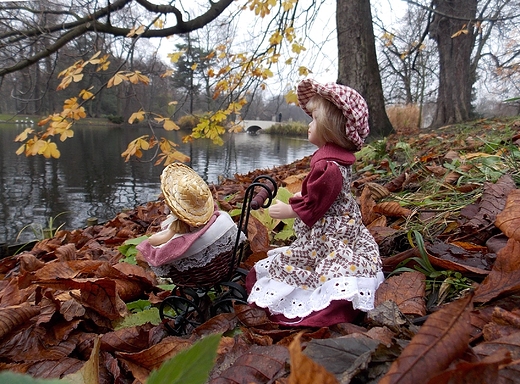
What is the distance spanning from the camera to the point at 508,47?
16.6 m

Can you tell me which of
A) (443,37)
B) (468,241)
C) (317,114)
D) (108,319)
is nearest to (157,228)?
(108,319)

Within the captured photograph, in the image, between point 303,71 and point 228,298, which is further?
point 303,71

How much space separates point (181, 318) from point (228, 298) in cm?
17

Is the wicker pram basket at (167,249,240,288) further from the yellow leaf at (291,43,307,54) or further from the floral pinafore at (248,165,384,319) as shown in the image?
the yellow leaf at (291,43,307,54)

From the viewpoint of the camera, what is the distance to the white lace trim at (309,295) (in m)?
1.16

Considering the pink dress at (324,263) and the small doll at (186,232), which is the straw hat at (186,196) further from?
the pink dress at (324,263)

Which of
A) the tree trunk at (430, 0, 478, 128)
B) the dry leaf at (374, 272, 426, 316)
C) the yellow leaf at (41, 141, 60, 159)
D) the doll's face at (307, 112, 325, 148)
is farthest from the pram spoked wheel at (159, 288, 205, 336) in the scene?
the tree trunk at (430, 0, 478, 128)

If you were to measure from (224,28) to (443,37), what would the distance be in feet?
17.5

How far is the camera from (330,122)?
1324 millimetres

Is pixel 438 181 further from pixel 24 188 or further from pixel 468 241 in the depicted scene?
pixel 24 188

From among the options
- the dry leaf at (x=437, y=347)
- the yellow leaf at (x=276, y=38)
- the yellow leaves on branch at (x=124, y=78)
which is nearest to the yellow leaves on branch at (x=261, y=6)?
the yellow leaf at (x=276, y=38)

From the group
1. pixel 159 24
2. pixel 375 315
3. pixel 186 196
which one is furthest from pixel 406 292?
pixel 159 24

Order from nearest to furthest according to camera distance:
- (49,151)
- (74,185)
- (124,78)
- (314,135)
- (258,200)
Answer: (258,200), (314,135), (124,78), (49,151), (74,185)

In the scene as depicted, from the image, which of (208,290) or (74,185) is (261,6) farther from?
(74,185)
